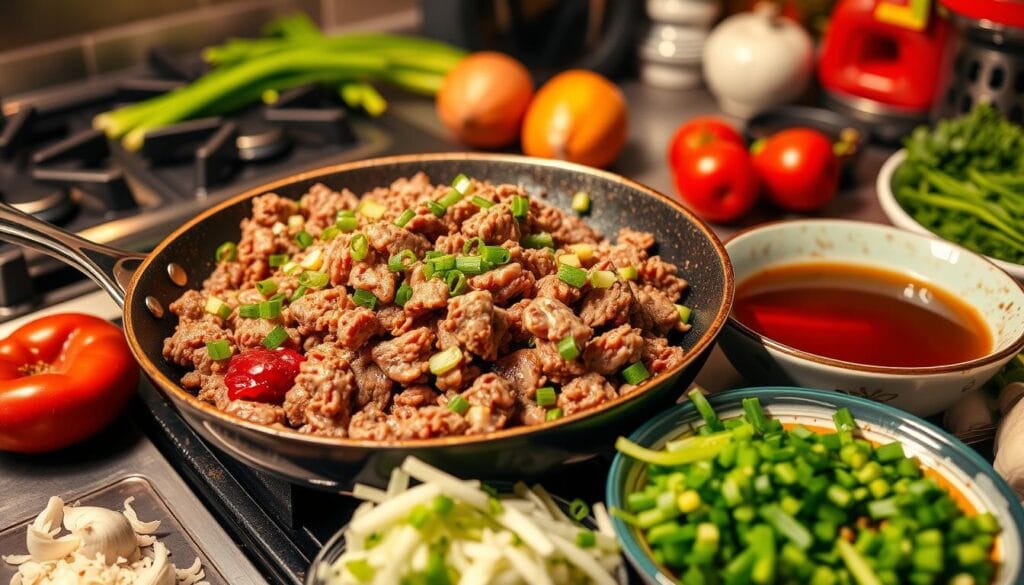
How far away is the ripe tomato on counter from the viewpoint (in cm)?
141

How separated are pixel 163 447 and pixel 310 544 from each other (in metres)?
0.38

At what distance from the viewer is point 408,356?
1.30 metres

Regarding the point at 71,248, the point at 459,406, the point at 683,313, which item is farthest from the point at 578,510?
the point at 71,248

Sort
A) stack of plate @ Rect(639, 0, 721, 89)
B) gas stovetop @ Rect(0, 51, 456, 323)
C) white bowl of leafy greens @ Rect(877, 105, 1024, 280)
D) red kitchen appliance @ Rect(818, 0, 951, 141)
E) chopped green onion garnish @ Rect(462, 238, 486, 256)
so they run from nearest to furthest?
chopped green onion garnish @ Rect(462, 238, 486, 256) → white bowl of leafy greens @ Rect(877, 105, 1024, 280) → gas stovetop @ Rect(0, 51, 456, 323) → red kitchen appliance @ Rect(818, 0, 951, 141) → stack of plate @ Rect(639, 0, 721, 89)

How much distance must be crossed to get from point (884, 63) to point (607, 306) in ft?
5.32

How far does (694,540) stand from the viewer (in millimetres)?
1082

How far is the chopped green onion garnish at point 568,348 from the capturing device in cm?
125

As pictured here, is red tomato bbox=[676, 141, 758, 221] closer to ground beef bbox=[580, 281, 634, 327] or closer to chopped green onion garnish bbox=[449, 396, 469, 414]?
→ ground beef bbox=[580, 281, 634, 327]

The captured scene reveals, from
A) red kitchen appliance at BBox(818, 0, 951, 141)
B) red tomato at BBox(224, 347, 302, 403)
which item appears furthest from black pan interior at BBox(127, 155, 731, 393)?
red kitchen appliance at BBox(818, 0, 951, 141)

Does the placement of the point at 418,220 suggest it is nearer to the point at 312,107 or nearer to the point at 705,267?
the point at 705,267

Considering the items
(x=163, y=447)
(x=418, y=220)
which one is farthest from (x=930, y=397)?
(x=163, y=447)

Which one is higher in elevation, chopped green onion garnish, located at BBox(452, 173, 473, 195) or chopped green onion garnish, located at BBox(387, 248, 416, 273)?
chopped green onion garnish, located at BBox(452, 173, 473, 195)

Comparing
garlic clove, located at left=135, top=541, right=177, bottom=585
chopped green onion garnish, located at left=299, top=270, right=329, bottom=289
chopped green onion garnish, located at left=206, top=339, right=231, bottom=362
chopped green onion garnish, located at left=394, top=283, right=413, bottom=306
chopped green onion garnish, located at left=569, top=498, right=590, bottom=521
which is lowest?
garlic clove, located at left=135, top=541, right=177, bottom=585

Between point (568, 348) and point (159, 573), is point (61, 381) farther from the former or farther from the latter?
point (568, 348)
